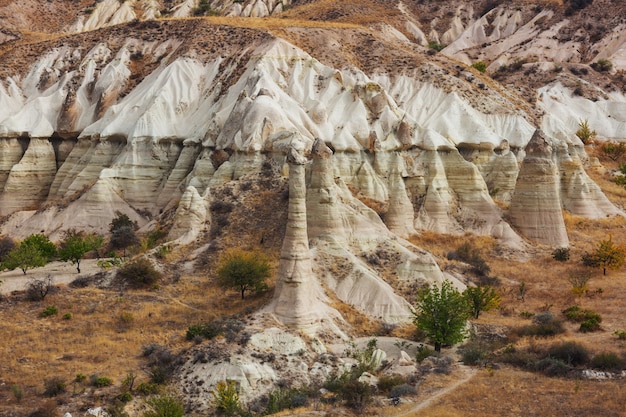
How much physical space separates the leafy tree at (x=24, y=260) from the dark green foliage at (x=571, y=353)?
25.2 meters

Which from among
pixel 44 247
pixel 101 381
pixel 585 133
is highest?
pixel 585 133

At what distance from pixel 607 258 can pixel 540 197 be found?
5.91 metres

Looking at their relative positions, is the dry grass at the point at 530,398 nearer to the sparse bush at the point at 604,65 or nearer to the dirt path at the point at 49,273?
the dirt path at the point at 49,273

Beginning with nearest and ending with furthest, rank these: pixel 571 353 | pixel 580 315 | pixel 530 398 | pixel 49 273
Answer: pixel 530 398
pixel 571 353
pixel 580 315
pixel 49 273

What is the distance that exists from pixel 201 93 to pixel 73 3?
6334 centimetres

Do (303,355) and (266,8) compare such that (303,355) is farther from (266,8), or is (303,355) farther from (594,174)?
(266,8)

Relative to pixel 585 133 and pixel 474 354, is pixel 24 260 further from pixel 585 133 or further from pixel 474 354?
pixel 585 133

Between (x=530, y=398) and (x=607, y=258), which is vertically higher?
(x=607, y=258)

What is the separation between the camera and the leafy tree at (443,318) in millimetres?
25562

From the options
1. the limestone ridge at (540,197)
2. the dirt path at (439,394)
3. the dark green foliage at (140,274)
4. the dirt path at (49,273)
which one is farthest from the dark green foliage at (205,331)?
the limestone ridge at (540,197)

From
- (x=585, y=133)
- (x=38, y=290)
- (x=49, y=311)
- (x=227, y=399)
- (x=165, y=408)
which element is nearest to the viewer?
(x=165, y=408)

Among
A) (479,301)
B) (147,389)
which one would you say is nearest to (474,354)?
(479,301)

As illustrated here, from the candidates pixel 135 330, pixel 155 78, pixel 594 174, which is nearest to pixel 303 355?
pixel 135 330

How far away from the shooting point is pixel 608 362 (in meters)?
21.9
